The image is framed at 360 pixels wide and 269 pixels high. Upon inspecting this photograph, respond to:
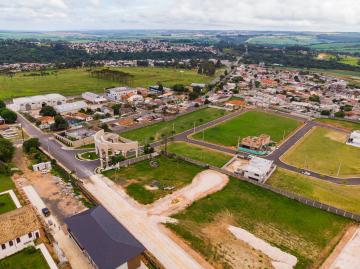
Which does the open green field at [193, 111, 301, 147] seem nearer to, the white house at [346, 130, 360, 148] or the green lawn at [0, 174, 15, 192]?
the white house at [346, 130, 360, 148]

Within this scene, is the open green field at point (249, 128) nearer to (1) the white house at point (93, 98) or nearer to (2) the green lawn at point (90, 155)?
(2) the green lawn at point (90, 155)

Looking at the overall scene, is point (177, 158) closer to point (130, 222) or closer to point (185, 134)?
point (185, 134)

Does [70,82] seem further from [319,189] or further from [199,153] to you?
[319,189]

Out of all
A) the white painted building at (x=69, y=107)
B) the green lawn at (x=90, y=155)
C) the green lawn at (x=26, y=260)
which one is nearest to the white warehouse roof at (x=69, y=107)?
the white painted building at (x=69, y=107)

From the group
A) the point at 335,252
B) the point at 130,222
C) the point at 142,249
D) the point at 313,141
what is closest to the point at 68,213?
the point at 130,222

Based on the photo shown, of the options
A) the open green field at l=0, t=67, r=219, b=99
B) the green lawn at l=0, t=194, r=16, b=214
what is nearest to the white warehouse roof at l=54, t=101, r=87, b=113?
the open green field at l=0, t=67, r=219, b=99

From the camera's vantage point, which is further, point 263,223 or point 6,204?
point 6,204

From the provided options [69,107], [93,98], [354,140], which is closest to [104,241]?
[354,140]

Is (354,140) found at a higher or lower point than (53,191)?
higher
